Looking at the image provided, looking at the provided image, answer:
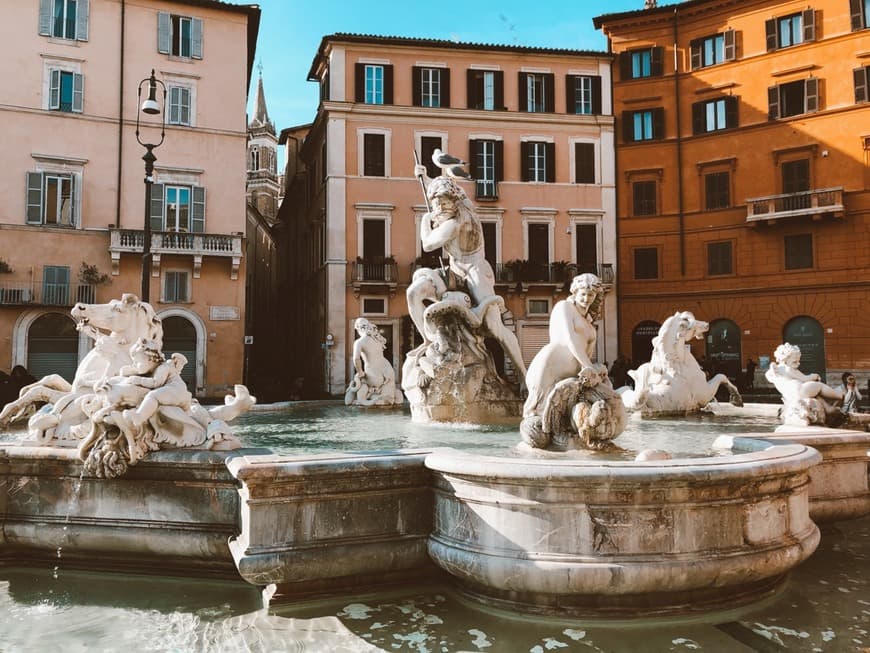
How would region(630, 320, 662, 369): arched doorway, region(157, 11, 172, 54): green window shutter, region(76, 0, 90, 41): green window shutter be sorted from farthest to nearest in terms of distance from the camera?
region(630, 320, 662, 369): arched doorway
region(157, 11, 172, 54): green window shutter
region(76, 0, 90, 41): green window shutter

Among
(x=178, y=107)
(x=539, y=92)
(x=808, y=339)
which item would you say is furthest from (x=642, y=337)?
(x=178, y=107)

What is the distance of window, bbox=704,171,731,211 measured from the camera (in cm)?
2730

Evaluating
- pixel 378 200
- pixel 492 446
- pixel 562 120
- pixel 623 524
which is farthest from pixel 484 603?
pixel 562 120

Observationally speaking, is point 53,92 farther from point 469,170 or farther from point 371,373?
point 371,373

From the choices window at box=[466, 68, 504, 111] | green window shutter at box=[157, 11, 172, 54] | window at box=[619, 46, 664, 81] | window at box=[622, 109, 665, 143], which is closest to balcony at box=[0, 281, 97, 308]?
green window shutter at box=[157, 11, 172, 54]

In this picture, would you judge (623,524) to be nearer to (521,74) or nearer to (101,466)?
(101,466)

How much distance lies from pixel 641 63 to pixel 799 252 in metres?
9.65

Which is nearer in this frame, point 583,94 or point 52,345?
point 52,345

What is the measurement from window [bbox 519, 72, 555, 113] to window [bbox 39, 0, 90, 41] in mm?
15661

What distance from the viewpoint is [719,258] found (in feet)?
89.5

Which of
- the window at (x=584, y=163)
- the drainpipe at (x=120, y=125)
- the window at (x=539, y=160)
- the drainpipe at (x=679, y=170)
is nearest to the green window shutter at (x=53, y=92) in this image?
the drainpipe at (x=120, y=125)

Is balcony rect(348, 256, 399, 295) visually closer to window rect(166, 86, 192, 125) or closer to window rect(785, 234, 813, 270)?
window rect(166, 86, 192, 125)

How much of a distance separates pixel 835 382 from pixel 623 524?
2490cm

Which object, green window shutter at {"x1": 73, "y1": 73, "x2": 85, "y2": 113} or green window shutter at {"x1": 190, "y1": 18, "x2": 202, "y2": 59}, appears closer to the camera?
green window shutter at {"x1": 73, "y1": 73, "x2": 85, "y2": 113}
